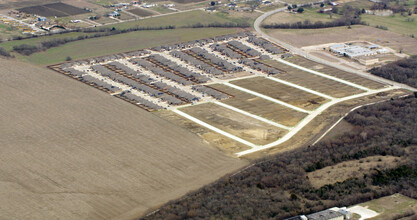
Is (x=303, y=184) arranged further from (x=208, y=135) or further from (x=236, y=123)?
(x=236, y=123)

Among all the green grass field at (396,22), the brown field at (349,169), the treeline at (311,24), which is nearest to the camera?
the brown field at (349,169)

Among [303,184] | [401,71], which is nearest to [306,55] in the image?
[401,71]

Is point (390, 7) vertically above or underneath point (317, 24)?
above

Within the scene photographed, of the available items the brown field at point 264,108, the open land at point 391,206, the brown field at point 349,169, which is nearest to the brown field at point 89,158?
the brown field at point 349,169

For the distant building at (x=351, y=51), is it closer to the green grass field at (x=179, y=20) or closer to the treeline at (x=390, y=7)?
the green grass field at (x=179, y=20)

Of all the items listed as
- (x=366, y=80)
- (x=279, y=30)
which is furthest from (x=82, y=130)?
(x=279, y=30)
